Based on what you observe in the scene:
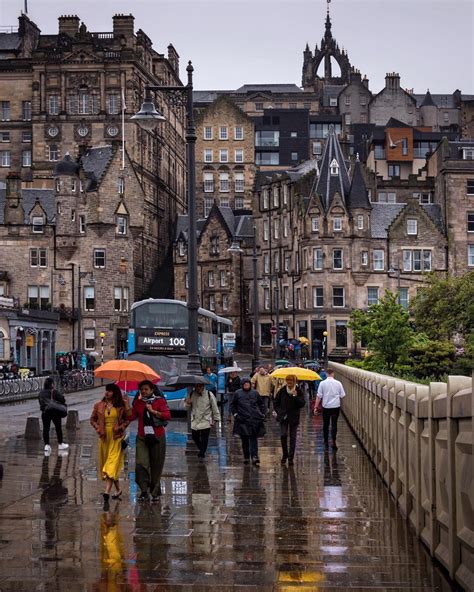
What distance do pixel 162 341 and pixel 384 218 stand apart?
5416cm

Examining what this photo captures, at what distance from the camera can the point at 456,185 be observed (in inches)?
3644

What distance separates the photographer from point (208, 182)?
11900 centimetres

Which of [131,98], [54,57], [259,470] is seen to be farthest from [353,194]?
[259,470]

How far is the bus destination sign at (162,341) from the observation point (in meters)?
39.5

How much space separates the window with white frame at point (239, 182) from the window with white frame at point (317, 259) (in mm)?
31949

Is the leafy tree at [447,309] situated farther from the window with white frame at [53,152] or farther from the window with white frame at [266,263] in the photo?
the window with white frame at [53,152]

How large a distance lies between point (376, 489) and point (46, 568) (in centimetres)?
713

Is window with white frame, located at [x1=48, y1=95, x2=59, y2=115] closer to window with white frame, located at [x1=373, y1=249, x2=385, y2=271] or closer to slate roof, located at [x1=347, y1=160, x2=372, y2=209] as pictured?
slate roof, located at [x1=347, y1=160, x2=372, y2=209]

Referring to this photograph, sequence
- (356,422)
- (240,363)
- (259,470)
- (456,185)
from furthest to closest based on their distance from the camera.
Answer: (456,185) < (240,363) < (356,422) < (259,470)

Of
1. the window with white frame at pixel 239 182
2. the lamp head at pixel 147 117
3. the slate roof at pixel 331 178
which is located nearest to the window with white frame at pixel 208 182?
the window with white frame at pixel 239 182

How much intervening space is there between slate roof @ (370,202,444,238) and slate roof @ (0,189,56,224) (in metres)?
27.4

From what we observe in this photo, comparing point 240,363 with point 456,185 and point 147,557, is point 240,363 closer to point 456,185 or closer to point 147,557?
point 456,185

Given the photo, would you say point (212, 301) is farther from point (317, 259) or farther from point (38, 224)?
point (38, 224)

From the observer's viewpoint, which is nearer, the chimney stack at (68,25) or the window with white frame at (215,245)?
the window with white frame at (215,245)
